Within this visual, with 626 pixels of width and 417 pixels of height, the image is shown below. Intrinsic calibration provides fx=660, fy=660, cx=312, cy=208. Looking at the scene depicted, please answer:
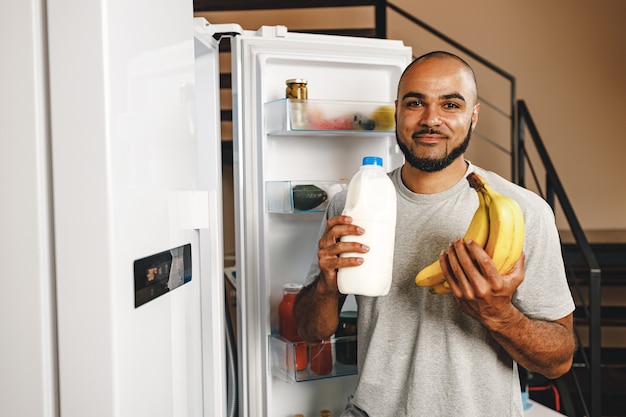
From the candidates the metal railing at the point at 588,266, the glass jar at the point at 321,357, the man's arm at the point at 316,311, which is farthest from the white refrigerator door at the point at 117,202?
the metal railing at the point at 588,266

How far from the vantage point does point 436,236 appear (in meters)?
1.56

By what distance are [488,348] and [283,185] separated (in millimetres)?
665

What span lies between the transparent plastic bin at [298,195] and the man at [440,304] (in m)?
0.24

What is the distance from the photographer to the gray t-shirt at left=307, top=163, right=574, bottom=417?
1.47 m

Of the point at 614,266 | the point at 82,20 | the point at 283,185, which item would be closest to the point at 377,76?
the point at 283,185

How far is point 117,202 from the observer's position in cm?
89

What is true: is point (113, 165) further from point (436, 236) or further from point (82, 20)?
point (436, 236)

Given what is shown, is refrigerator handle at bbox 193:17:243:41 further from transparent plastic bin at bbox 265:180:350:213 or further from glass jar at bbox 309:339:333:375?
glass jar at bbox 309:339:333:375

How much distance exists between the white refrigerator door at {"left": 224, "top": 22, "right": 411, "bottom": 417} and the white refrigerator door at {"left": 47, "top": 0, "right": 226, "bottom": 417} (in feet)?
2.05

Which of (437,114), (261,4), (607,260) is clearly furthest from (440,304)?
(261,4)

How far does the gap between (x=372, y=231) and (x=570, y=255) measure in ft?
8.68

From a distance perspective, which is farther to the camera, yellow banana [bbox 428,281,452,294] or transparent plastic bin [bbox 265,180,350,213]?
transparent plastic bin [bbox 265,180,350,213]

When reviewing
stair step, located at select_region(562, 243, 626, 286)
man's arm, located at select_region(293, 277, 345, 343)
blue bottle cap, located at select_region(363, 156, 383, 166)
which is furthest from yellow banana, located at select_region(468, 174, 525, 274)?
stair step, located at select_region(562, 243, 626, 286)

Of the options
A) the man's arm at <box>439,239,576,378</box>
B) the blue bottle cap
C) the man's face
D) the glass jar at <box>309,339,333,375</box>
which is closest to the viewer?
the man's arm at <box>439,239,576,378</box>
